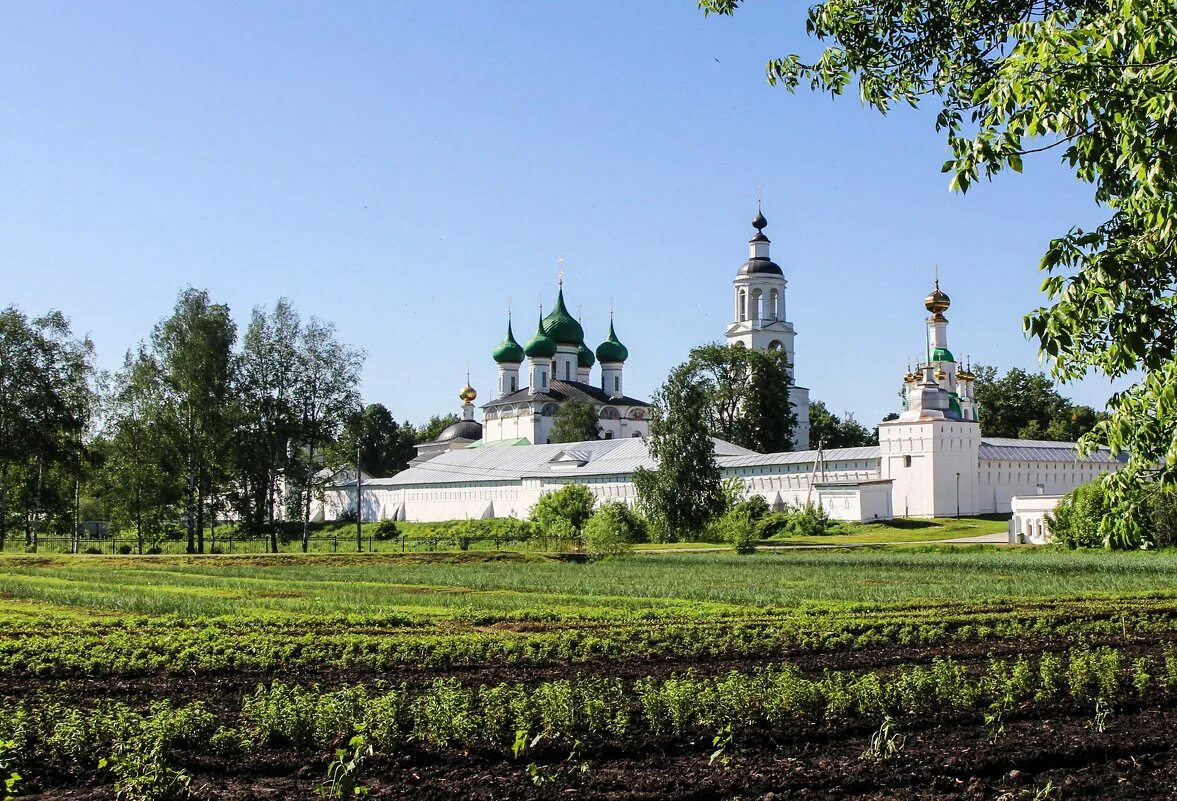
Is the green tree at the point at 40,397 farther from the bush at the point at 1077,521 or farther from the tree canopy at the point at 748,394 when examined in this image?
the tree canopy at the point at 748,394

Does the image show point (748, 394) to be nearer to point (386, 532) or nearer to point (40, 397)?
point (386, 532)

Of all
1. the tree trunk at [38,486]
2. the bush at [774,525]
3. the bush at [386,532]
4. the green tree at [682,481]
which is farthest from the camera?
the bush at [386,532]

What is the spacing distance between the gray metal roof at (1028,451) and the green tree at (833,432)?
28852 mm

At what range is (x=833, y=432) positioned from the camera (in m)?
96.4

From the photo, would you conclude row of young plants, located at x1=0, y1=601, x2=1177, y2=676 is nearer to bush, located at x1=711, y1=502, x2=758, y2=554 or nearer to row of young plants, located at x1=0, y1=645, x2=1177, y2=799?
row of young plants, located at x1=0, y1=645, x2=1177, y2=799

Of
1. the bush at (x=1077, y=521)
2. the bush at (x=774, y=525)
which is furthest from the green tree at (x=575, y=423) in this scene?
the bush at (x=1077, y=521)

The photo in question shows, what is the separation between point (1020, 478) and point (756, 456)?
12318 mm

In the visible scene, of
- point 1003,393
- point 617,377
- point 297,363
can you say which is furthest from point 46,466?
point 1003,393

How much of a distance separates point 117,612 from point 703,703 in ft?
41.5

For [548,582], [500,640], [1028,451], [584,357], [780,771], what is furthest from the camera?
[584,357]

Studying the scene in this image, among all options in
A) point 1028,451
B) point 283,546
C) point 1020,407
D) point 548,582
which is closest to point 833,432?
point 1020,407

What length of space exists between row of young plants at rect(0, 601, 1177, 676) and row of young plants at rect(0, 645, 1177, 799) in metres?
2.63

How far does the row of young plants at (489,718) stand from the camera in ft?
29.6

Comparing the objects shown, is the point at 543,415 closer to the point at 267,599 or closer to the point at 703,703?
the point at 267,599
